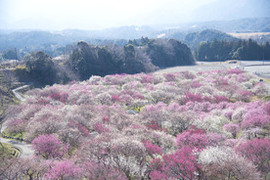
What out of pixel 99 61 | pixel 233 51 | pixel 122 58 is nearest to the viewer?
pixel 99 61

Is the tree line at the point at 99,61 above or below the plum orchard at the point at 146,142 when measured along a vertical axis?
above

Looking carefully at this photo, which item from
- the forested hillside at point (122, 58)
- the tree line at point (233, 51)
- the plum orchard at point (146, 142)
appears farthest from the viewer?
the tree line at point (233, 51)

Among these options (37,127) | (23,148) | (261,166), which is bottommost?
(23,148)

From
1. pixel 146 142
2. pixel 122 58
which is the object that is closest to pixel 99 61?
pixel 122 58

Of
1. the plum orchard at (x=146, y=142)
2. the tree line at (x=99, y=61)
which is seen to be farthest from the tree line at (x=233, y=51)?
the plum orchard at (x=146, y=142)

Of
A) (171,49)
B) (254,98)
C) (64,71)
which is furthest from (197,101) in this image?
(171,49)

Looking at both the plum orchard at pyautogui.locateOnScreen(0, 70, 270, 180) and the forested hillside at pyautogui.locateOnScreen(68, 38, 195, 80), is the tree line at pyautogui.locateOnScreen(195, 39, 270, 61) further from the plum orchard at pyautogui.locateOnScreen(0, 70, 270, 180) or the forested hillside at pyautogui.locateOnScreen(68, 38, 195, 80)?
the plum orchard at pyautogui.locateOnScreen(0, 70, 270, 180)

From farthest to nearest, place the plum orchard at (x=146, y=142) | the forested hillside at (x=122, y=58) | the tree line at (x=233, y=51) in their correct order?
the tree line at (x=233, y=51)
the forested hillside at (x=122, y=58)
the plum orchard at (x=146, y=142)

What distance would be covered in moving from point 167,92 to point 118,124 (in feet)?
68.0

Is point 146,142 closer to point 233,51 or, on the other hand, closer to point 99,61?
point 99,61

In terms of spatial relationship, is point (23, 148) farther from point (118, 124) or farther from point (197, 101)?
point (197, 101)

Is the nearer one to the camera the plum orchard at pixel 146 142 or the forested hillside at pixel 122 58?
the plum orchard at pixel 146 142

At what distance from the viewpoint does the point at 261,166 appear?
14.8m

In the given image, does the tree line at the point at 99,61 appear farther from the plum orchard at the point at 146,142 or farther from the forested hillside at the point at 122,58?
the plum orchard at the point at 146,142
